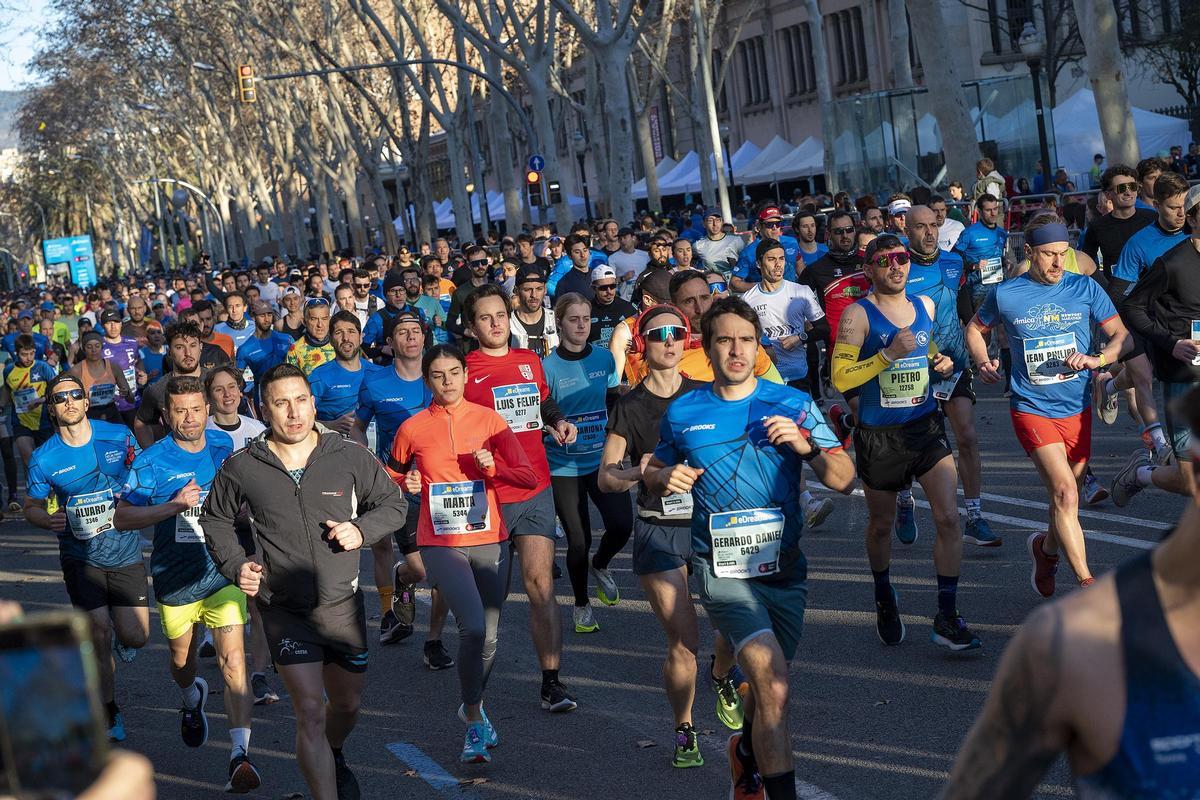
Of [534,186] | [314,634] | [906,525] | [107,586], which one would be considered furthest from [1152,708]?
[534,186]

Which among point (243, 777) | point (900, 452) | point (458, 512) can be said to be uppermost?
point (458, 512)

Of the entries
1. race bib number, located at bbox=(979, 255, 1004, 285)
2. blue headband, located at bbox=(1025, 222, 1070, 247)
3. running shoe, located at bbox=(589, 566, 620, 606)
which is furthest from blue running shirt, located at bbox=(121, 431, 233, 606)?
race bib number, located at bbox=(979, 255, 1004, 285)

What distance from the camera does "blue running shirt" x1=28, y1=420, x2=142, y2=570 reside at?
8203 millimetres

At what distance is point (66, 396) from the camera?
863 centimetres

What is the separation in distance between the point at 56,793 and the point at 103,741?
62 millimetres

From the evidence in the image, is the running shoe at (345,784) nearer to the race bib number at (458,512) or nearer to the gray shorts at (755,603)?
the race bib number at (458,512)

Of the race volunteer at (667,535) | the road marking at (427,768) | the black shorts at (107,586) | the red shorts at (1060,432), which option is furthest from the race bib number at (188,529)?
the red shorts at (1060,432)

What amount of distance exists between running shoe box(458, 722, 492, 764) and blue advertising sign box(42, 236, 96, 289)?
106 m

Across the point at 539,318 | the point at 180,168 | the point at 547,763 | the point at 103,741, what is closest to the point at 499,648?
the point at 547,763

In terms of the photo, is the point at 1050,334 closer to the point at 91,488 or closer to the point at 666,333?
the point at 666,333

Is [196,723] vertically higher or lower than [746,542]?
lower

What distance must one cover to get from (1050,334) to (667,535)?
8.08 feet

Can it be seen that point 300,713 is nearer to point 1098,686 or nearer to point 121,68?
point 1098,686

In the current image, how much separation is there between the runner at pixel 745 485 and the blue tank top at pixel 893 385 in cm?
226
